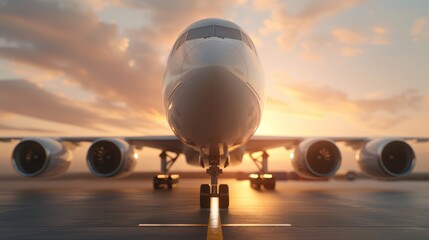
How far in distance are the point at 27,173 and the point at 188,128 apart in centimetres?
1047

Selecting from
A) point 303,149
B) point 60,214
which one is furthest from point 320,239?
point 303,149

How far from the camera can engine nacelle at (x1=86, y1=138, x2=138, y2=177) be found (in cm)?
1459

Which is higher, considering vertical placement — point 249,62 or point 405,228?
point 249,62

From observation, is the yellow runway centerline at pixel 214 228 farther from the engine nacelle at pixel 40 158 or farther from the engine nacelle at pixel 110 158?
the engine nacelle at pixel 40 158

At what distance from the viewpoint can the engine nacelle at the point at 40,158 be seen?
15211mm

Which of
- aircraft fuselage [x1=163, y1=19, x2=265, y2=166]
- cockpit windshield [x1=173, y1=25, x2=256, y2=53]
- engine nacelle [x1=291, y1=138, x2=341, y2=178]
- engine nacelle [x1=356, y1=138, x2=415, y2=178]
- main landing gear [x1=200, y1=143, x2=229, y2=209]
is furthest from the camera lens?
engine nacelle [x1=356, y1=138, x2=415, y2=178]

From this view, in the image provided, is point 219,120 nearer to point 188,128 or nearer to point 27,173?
point 188,128

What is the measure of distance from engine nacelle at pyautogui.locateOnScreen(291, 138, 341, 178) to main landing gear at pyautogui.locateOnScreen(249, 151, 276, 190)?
5.14 ft

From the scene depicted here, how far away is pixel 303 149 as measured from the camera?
47.4ft

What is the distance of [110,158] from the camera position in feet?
51.3

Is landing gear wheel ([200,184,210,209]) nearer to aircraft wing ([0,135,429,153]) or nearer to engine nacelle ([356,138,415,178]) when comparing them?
aircraft wing ([0,135,429,153])

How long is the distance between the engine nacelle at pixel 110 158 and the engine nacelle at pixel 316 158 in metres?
6.26

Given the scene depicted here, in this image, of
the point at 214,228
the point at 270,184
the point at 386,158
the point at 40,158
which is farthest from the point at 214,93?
the point at 40,158

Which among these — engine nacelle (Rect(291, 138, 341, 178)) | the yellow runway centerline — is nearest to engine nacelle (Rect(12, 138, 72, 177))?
engine nacelle (Rect(291, 138, 341, 178))
